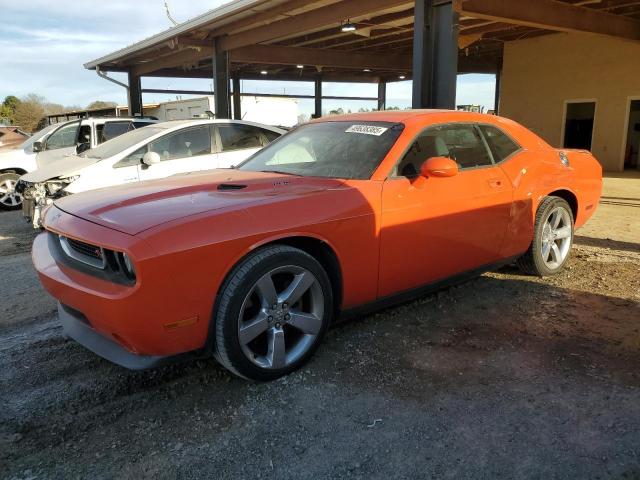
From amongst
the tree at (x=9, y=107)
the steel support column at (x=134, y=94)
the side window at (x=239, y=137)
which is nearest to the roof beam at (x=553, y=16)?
the side window at (x=239, y=137)

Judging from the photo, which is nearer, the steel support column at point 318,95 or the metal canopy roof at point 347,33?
the metal canopy roof at point 347,33

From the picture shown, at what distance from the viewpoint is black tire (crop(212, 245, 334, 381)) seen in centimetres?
266

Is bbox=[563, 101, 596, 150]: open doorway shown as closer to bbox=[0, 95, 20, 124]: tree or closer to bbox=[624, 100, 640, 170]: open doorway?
bbox=[624, 100, 640, 170]: open doorway

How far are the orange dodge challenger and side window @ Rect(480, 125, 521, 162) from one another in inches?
0.5

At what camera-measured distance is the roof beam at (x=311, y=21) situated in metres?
9.44

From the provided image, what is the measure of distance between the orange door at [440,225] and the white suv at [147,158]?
415cm

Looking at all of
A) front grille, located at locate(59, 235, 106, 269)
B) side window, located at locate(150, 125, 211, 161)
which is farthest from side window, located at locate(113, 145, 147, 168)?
front grille, located at locate(59, 235, 106, 269)

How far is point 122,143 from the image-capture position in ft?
24.0

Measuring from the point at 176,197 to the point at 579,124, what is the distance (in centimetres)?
1619

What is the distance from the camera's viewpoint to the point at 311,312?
10.1 ft

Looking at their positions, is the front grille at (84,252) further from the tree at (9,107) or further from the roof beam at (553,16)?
the tree at (9,107)

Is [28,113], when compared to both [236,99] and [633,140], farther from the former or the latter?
[633,140]

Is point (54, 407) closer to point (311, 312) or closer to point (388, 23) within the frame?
point (311, 312)

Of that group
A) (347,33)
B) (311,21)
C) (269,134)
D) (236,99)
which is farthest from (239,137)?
(236,99)
